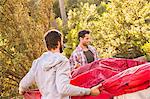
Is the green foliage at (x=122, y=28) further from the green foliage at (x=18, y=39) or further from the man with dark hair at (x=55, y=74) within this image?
the man with dark hair at (x=55, y=74)

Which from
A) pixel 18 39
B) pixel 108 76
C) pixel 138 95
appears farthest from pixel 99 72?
pixel 18 39

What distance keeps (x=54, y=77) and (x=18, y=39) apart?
7.83 meters

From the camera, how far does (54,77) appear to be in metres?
3.64

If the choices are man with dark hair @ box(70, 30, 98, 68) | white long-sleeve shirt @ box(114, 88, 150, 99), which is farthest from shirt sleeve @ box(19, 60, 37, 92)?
man with dark hair @ box(70, 30, 98, 68)

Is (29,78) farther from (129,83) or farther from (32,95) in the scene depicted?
(129,83)

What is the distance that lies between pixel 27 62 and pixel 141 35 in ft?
18.1

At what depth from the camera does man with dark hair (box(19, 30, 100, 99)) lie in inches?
138

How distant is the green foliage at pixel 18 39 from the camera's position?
36.8 ft

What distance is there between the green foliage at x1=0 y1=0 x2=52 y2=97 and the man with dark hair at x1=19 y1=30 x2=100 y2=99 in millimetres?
7414

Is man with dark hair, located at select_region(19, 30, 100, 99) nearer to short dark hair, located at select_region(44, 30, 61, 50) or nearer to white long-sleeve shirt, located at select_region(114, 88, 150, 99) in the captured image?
short dark hair, located at select_region(44, 30, 61, 50)

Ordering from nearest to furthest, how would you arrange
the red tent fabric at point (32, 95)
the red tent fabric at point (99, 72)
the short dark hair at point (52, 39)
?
the short dark hair at point (52, 39), the red tent fabric at point (99, 72), the red tent fabric at point (32, 95)

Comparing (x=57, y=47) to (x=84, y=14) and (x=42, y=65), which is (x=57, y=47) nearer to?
(x=42, y=65)

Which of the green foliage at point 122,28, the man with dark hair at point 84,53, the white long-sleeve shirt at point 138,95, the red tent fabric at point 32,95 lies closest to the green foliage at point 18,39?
the green foliage at point 122,28

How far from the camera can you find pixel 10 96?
11.5 metres
